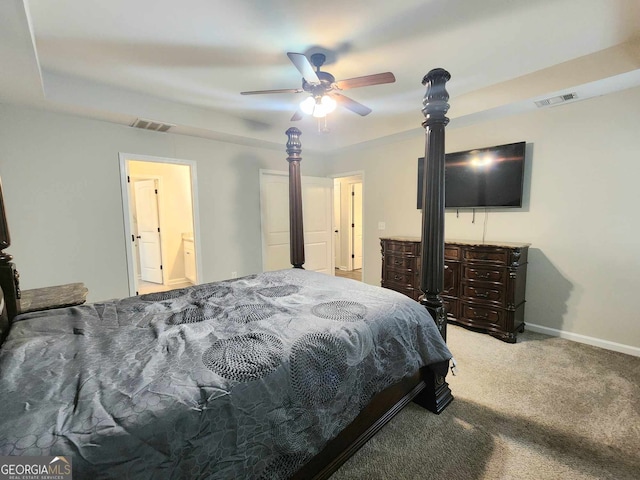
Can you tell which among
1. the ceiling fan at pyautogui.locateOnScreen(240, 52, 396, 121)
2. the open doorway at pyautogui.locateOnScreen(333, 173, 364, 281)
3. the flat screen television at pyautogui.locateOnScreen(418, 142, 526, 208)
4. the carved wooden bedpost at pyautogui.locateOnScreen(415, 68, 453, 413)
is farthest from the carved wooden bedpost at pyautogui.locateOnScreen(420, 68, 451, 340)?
the open doorway at pyautogui.locateOnScreen(333, 173, 364, 281)

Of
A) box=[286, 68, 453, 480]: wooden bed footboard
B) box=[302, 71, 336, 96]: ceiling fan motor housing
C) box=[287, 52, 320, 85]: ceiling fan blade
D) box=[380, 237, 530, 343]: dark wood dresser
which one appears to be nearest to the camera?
box=[286, 68, 453, 480]: wooden bed footboard

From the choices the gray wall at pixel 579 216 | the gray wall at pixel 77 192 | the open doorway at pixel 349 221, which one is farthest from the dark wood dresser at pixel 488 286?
the open doorway at pixel 349 221

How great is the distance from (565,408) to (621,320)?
144cm

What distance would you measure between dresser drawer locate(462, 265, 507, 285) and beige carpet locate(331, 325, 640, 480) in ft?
2.57

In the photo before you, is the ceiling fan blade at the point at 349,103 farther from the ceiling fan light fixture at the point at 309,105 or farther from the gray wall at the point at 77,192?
the gray wall at the point at 77,192

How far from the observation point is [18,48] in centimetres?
177

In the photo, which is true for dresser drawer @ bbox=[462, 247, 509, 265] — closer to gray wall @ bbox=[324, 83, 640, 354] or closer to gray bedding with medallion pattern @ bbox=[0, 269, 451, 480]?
gray wall @ bbox=[324, 83, 640, 354]

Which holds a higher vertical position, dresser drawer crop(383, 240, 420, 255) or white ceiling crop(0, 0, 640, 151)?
white ceiling crop(0, 0, 640, 151)

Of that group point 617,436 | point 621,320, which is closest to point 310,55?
point 617,436

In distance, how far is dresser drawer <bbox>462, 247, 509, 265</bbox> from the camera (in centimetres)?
287

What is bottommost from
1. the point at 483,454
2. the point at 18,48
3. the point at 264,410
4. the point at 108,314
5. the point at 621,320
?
the point at 483,454

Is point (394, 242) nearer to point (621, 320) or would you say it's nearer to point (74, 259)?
point (621, 320)

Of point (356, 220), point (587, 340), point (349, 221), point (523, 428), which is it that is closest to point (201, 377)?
point (523, 428)

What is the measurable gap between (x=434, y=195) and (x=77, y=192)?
3.62m
